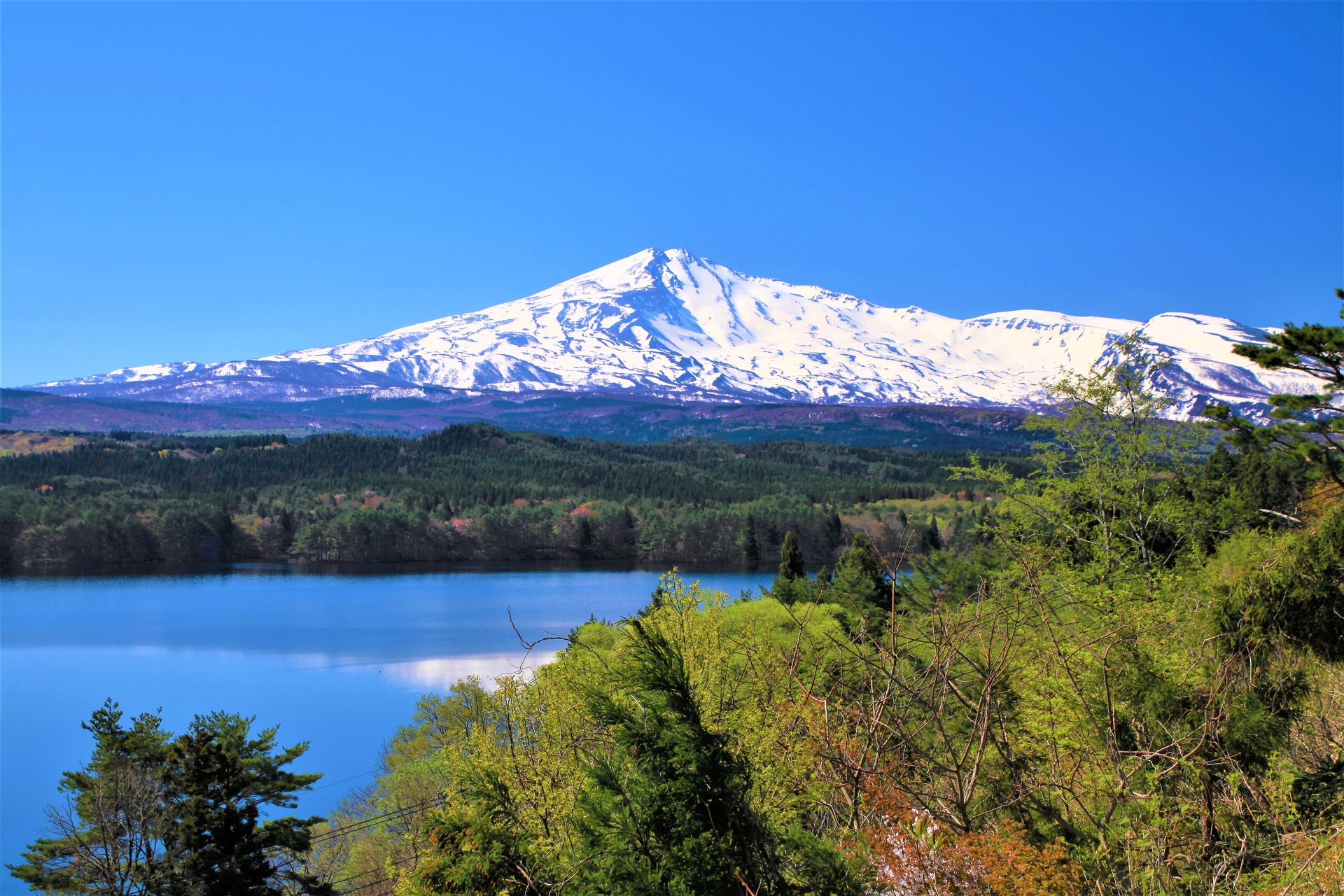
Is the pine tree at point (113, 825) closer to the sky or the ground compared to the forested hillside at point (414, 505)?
closer to the sky

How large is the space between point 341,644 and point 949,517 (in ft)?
166

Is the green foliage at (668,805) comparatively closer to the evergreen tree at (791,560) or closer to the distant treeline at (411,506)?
the evergreen tree at (791,560)

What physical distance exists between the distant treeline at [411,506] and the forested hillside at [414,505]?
169mm

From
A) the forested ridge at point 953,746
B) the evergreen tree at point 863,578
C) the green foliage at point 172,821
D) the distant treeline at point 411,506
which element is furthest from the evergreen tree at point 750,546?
the green foliage at point 172,821

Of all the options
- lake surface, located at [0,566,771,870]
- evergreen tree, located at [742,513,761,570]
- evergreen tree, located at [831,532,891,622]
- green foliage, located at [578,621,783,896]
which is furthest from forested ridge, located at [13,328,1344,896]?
evergreen tree, located at [742,513,761,570]

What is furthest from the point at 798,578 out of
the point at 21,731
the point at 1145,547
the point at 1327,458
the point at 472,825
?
the point at 21,731

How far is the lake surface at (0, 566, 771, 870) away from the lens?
91.2ft

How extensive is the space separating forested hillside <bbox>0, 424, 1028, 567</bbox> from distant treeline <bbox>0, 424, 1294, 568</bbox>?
0.55 feet

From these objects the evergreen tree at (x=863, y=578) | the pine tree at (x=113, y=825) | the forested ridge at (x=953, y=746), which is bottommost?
the pine tree at (x=113, y=825)

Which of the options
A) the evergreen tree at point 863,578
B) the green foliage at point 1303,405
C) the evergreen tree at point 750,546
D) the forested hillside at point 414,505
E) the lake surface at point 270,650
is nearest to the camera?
the green foliage at point 1303,405

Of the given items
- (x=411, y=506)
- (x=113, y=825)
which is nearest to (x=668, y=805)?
(x=113, y=825)

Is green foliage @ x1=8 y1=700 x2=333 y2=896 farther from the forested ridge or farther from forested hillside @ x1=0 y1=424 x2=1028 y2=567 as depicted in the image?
forested hillside @ x1=0 y1=424 x2=1028 y2=567

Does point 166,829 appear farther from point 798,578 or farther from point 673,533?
point 673,533

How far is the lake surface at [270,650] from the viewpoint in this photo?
27.8 m
